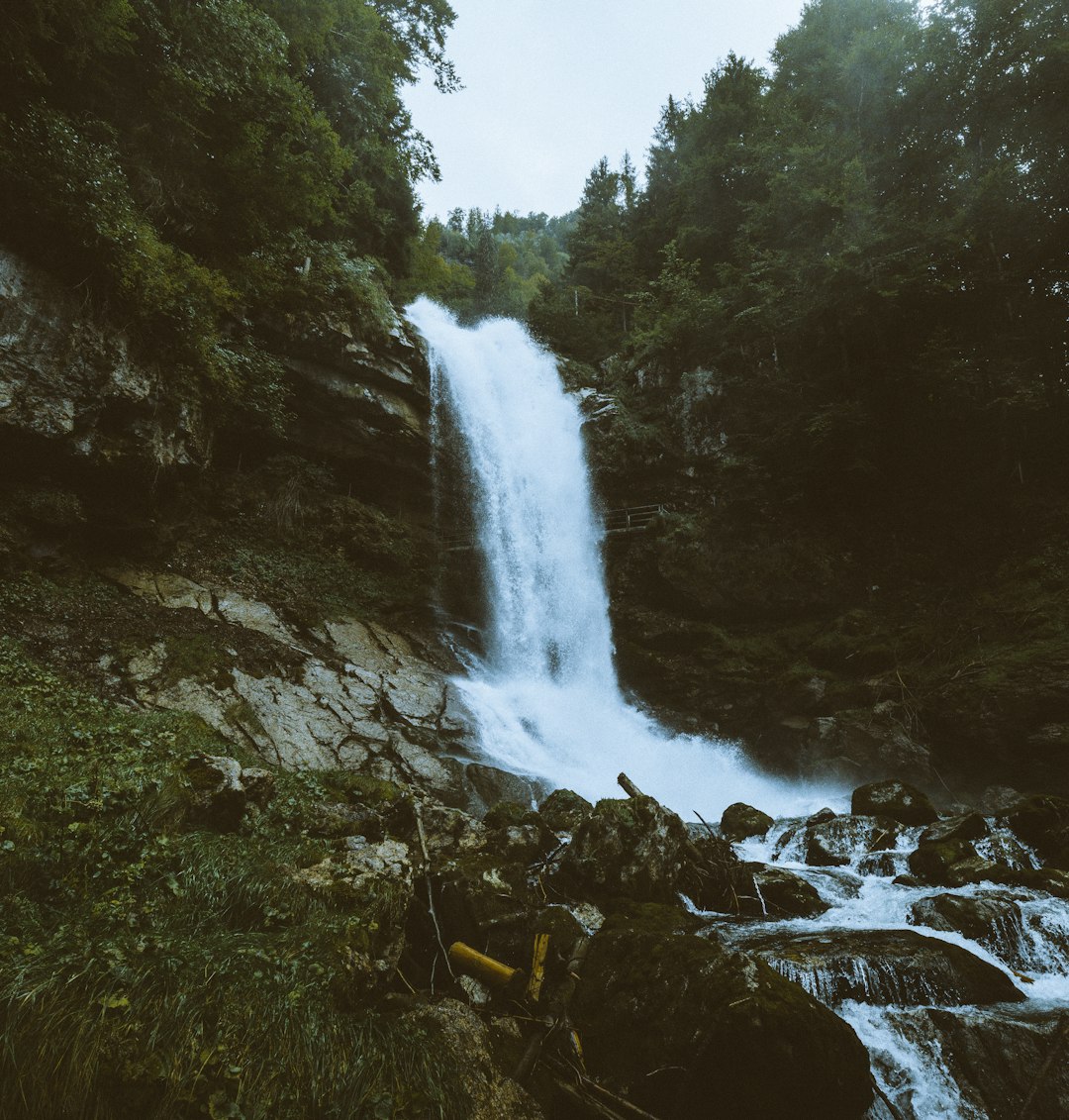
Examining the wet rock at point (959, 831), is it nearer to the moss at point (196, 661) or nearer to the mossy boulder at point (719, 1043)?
the mossy boulder at point (719, 1043)

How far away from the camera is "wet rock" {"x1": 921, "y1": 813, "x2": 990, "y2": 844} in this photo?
7.53m

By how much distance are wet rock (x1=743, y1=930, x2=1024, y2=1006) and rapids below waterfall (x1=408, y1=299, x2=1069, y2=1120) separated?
1 centimetres

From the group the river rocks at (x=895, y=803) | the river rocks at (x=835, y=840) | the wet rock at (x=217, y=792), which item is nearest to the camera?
the wet rock at (x=217, y=792)

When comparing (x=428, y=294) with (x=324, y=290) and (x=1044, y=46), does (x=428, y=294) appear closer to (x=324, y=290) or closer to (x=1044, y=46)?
(x=324, y=290)

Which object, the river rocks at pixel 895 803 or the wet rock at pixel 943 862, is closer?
the wet rock at pixel 943 862

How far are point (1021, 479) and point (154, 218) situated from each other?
18.5m

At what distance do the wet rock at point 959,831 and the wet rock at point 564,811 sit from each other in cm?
430

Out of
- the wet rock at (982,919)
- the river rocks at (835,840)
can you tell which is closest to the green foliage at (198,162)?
the river rocks at (835,840)

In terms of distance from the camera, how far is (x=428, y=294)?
22672 millimetres

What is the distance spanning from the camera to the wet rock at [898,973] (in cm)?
424

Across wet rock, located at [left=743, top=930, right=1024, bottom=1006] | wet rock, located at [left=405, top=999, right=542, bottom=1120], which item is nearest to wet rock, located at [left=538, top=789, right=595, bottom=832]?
wet rock, located at [left=743, top=930, right=1024, bottom=1006]

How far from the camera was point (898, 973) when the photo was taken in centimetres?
432

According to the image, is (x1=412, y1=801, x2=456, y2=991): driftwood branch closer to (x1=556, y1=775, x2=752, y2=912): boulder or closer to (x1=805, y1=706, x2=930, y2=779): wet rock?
(x1=556, y1=775, x2=752, y2=912): boulder

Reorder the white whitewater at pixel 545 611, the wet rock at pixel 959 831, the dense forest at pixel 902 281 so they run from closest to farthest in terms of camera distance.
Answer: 1. the wet rock at pixel 959 831
2. the white whitewater at pixel 545 611
3. the dense forest at pixel 902 281
